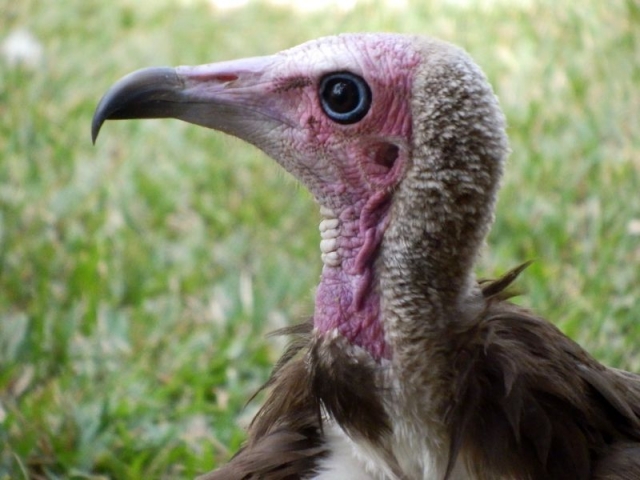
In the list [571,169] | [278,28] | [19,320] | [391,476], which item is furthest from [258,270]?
[278,28]

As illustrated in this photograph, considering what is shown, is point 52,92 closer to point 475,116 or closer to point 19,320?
point 19,320

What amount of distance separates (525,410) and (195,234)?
2671 mm

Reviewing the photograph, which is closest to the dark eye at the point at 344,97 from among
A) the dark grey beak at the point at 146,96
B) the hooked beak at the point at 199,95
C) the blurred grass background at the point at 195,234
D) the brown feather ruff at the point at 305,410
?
the hooked beak at the point at 199,95

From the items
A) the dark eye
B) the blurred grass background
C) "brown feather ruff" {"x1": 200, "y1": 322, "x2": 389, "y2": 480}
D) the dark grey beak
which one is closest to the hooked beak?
the dark grey beak

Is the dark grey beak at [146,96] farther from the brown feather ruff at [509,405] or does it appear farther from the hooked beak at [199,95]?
the brown feather ruff at [509,405]

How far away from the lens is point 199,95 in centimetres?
223

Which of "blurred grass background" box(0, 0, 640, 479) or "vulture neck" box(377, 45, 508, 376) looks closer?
"vulture neck" box(377, 45, 508, 376)

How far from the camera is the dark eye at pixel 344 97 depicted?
6.90 feet

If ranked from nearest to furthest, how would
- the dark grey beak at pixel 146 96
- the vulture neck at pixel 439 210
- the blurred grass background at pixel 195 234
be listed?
the vulture neck at pixel 439 210
the dark grey beak at pixel 146 96
the blurred grass background at pixel 195 234

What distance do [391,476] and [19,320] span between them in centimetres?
203


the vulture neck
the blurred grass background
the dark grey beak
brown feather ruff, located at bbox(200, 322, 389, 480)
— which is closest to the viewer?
the vulture neck

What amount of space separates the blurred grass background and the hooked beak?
1.26m

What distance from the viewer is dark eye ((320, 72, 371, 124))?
6.90 feet

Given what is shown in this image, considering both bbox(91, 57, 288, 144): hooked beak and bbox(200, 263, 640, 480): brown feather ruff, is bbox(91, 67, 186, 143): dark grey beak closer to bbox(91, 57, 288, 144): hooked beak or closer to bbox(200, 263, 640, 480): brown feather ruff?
bbox(91, 57, 288, 144): hooked beak
